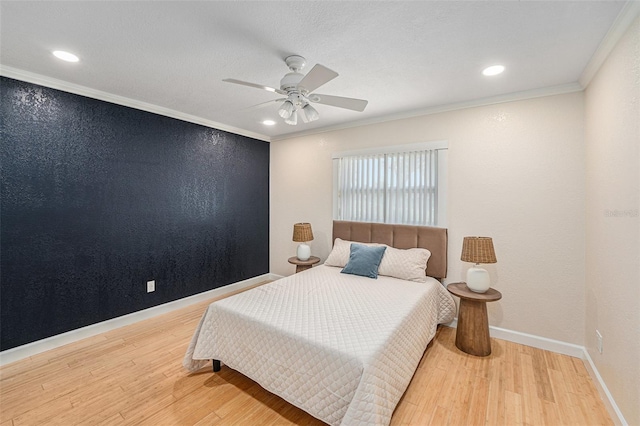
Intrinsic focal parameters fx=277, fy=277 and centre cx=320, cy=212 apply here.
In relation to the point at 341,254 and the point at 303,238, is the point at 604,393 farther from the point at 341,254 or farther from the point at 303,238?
the point at 303,238

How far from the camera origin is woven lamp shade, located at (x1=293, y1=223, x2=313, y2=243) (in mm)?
4031

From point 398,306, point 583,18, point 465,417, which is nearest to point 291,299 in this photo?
point 398,306

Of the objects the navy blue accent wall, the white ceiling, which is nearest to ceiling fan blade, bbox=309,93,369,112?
the white ceiling

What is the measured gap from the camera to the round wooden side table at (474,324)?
8.48 feet

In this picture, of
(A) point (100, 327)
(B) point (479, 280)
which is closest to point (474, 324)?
(B) point (479, 280)

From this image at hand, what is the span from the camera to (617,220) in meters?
1.83

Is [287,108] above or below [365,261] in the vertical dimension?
above

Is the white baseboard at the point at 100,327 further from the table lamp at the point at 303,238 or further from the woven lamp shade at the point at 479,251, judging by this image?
the woven lamp shade at the point at 479,251

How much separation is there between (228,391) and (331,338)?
1.02 m

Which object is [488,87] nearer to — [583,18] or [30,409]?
[583,18]

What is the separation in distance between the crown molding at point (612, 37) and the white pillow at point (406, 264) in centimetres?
209

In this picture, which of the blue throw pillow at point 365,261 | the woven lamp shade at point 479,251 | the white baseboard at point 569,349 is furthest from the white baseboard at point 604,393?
the blue throw pillow at point 365,261

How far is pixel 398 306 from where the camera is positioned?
2.28m

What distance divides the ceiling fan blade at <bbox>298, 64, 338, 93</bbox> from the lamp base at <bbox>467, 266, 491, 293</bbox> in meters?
2.20
